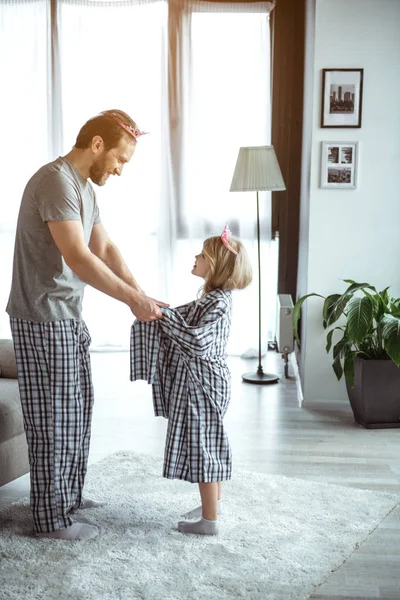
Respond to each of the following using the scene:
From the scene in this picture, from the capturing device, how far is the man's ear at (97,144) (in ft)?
7.99

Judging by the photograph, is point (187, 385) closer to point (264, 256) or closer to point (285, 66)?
point (264, 256)

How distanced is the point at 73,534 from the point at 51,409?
0.42 m

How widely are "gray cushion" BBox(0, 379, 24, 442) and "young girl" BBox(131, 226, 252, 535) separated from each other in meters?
0.55

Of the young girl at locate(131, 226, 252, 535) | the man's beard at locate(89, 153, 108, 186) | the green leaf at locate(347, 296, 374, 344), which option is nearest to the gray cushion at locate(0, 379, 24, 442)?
the young girl at locate(131, 226, 252, 535)

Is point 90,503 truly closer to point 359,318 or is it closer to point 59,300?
point 59,300

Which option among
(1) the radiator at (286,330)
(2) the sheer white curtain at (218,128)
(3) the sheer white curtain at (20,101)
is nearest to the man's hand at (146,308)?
(1) the radiator at (286,330)

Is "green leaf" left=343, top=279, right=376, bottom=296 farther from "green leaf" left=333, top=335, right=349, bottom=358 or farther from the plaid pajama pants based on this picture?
the plaid pajama pants

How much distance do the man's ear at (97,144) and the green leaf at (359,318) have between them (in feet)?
5.47

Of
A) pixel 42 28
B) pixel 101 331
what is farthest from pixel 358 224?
pixel 42 28

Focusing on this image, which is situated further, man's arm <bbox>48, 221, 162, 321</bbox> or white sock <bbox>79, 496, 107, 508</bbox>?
white sock <bbox>79, 496, 107, 508</bbox>

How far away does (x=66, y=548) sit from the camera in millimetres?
2428

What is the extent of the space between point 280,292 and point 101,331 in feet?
4.49

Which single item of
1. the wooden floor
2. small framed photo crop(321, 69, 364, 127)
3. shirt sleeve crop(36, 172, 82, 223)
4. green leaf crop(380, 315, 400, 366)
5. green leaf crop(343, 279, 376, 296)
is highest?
small framed photo crop(321, 69, 364, 127)

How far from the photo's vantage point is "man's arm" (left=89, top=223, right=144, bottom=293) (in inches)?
107
